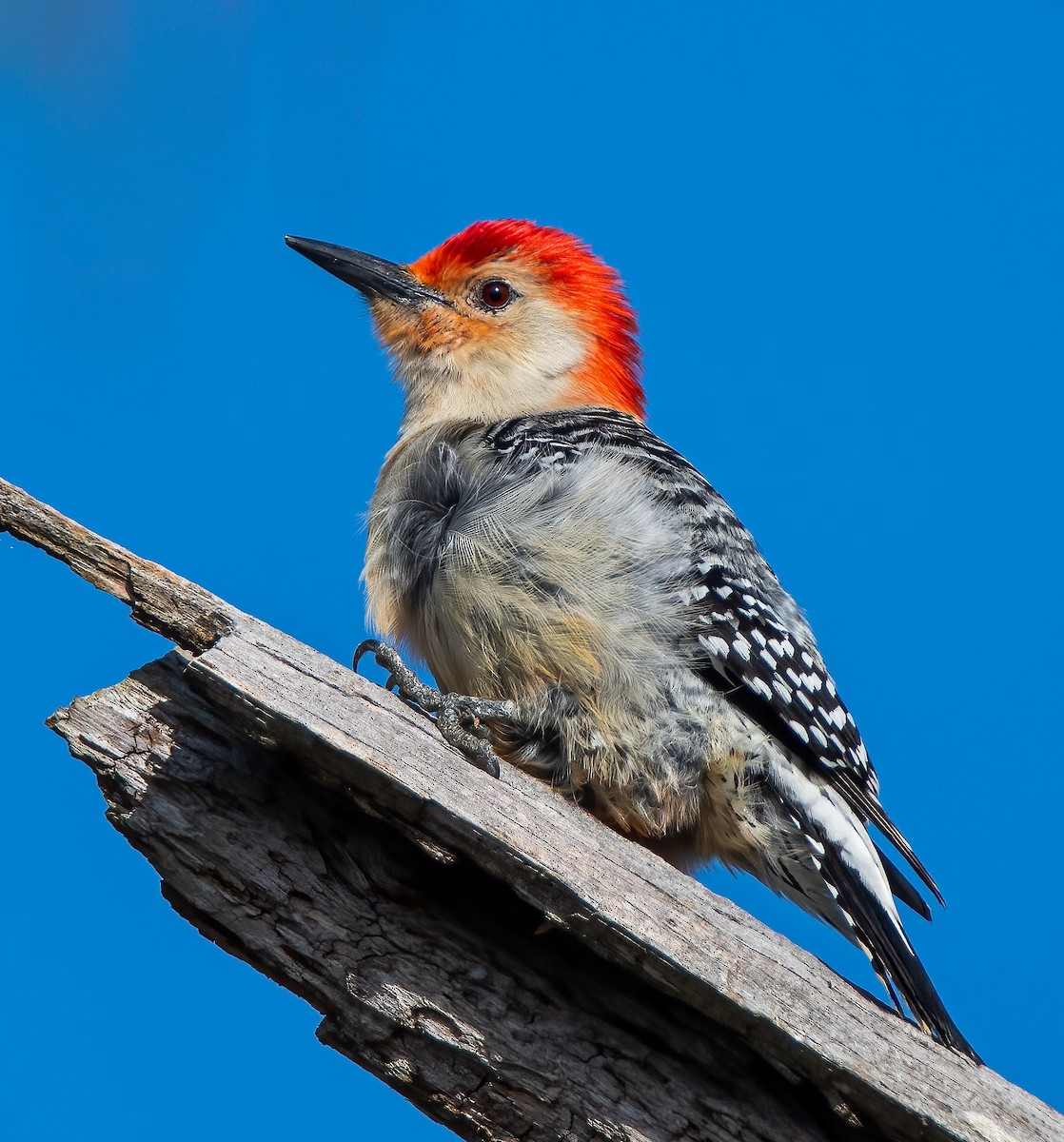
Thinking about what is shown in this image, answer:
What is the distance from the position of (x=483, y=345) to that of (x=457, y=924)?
3.18m

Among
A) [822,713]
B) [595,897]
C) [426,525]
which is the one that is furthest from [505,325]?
[595,897]

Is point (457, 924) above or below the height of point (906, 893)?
below

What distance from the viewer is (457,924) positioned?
349 centimetres

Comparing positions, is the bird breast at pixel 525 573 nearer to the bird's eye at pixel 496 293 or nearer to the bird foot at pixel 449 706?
the bird foot at pixel 449 706

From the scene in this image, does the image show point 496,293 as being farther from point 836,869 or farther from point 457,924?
point 457,924

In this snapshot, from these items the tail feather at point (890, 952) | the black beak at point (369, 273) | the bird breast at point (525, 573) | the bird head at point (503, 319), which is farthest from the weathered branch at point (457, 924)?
the black beak at point (369, 273)

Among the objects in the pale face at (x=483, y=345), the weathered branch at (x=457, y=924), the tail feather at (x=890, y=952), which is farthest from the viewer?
the pale face at (x=483, y=345)

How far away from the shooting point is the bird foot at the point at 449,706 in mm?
3717

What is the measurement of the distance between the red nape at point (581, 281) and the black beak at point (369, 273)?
0.11 meters

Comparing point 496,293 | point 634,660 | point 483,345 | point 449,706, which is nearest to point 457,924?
point 449,706

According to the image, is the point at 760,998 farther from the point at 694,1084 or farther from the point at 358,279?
the point at 358,279

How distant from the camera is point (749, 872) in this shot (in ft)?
15.0

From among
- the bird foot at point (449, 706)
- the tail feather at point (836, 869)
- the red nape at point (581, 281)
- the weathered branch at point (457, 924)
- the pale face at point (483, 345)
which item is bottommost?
the weathered branch at point (457, 924)

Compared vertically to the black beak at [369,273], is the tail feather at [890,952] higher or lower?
lower
